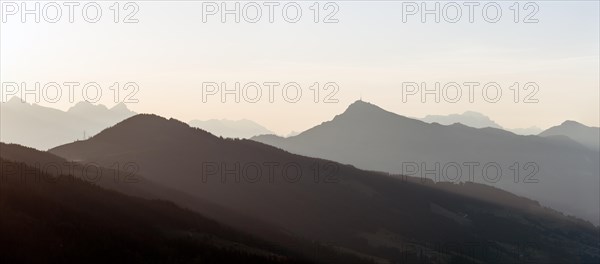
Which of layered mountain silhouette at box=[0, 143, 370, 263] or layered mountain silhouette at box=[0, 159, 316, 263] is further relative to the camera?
layered mountain silhouette at box=[0, 143, 370, 263]

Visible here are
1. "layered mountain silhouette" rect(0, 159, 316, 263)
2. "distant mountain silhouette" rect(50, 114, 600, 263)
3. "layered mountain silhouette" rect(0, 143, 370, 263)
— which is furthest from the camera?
"distant mountain silhouette" rect(50, 114, 600, 263)

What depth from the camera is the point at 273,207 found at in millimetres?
137875

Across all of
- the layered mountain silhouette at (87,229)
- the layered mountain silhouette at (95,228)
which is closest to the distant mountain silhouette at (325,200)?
the layered mountain silhouette at (95,228)

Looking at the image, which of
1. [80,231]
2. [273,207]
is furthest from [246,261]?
[273,207]

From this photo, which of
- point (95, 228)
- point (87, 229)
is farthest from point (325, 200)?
point (87, 229)

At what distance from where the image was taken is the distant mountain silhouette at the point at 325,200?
132 metres

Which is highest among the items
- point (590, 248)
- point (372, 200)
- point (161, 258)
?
point (161, 258)

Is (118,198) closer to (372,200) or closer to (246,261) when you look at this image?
(246,261)

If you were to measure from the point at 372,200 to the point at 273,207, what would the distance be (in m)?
39.2

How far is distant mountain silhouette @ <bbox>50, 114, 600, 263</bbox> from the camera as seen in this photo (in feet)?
432

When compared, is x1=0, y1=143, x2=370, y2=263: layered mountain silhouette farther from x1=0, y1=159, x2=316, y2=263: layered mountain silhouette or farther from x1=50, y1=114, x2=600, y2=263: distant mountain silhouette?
x1=50, y1=114, x2=600, y2=263: distant mountain silhouette

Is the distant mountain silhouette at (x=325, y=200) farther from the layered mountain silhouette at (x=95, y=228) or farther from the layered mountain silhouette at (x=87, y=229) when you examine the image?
the layered mountain silhouette at (x=87, y=229)

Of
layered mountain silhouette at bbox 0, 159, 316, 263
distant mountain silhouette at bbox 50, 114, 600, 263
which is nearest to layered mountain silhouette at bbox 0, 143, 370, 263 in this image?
layered mountain silhouette at bbox 0, 159, 316, 263

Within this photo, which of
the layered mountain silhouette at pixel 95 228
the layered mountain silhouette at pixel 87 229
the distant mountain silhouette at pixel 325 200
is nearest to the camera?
the layered mountain silhouette at pixel 87 229
